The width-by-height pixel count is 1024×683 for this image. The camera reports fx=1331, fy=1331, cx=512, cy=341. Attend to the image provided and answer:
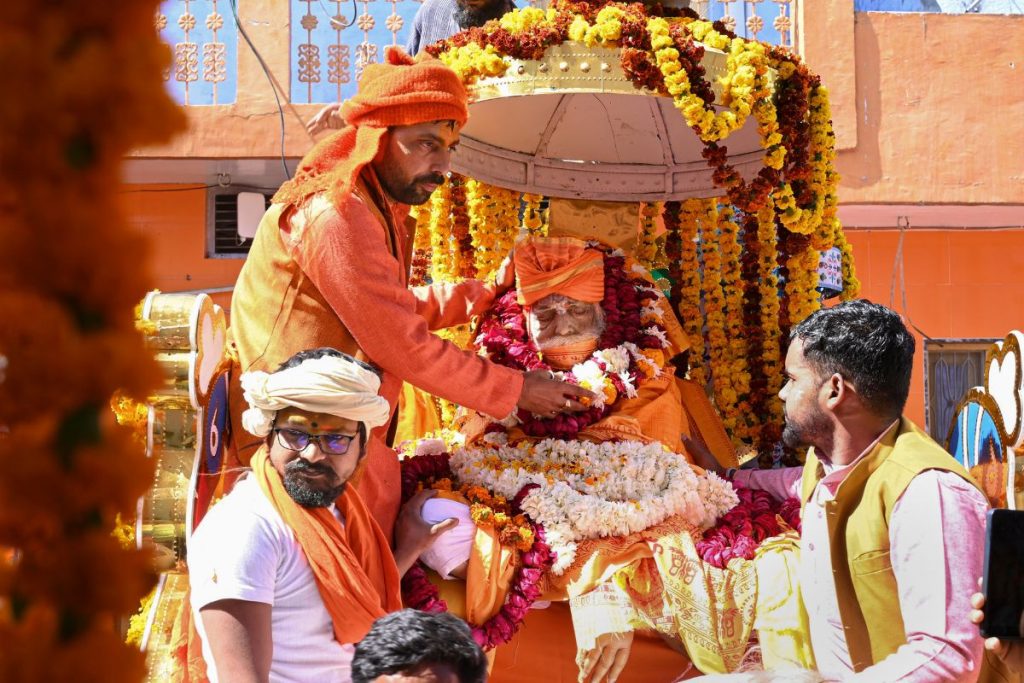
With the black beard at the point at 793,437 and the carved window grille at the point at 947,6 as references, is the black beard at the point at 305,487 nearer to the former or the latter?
the black beard at the point at 793,437

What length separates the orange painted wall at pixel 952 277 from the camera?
1114 cm

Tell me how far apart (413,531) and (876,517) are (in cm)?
173

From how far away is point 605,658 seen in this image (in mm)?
4133

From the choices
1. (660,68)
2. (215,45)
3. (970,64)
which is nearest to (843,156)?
(970,64)

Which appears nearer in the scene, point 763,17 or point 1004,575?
point 1004,575

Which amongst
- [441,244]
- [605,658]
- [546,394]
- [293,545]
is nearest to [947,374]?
[441,244]

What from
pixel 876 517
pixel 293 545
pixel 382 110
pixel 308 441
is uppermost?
pixel 382 110

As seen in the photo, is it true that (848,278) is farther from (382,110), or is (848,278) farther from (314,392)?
(314,392)

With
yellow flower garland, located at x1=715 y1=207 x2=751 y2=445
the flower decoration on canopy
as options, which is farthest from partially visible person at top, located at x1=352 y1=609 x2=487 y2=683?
yellow flower garland, located at x1=715 y1=207 x2=751 y2=445

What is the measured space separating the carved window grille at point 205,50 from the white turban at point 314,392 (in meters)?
7.41

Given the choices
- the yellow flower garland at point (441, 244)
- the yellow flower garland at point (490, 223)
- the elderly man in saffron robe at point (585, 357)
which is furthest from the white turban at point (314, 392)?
the yellow flower garland at point (441, 244)

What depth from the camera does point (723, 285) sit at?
5734 millimetres

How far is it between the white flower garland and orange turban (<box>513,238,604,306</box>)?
0.57m

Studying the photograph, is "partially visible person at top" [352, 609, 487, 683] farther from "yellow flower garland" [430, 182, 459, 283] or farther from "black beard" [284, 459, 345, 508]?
"yellow flower garland" [430, 182, 459, 283]
